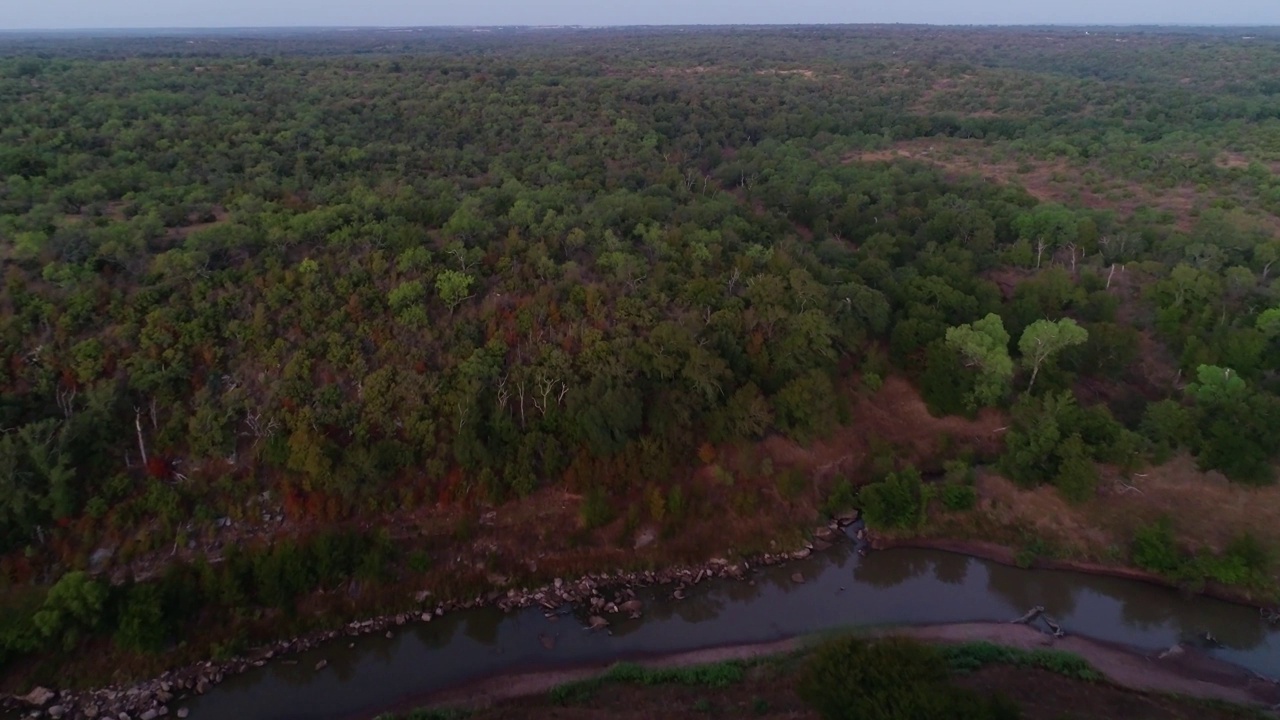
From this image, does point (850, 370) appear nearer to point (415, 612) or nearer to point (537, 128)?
point (415, 612)

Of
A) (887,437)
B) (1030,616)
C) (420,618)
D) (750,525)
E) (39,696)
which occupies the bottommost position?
(1030,616)

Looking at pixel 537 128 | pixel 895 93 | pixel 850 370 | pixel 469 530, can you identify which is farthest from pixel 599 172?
pixel 895 93

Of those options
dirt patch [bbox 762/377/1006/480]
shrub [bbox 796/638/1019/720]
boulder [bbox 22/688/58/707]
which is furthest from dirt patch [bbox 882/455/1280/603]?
boulder [bbox 22/688/58/707]

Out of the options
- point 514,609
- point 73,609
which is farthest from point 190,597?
point 514,609

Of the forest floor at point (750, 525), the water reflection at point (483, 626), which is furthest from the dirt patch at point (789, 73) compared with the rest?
the water reflection at point (483, 626)

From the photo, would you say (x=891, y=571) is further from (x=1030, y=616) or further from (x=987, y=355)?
(x=987, y=355)

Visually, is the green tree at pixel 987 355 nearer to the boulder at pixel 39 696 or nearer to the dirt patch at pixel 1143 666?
the dirt patch at pixel 1143 666
